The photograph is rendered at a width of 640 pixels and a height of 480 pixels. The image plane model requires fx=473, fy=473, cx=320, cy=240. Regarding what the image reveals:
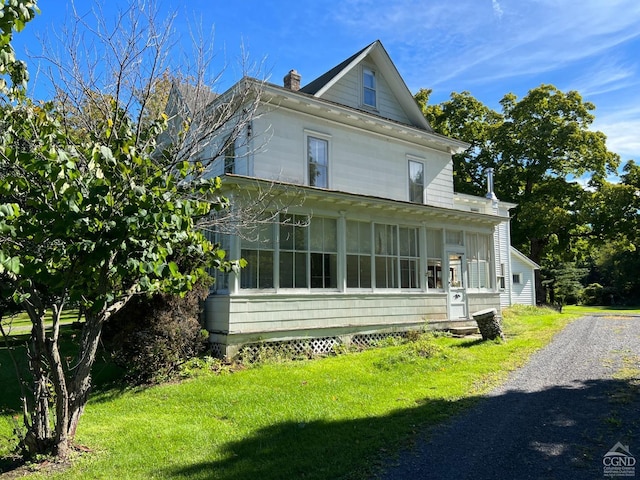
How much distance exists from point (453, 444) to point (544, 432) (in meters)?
1.21

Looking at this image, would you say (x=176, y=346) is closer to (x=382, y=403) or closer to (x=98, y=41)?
(x=382, y=403)

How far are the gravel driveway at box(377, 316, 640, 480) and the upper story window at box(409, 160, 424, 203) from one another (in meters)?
8.24

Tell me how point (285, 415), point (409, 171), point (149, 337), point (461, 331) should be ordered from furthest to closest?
point (409, 171) → point (461, 331) → point (149, 337) → point (285, 415)

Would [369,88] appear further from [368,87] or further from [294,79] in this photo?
[294,79]

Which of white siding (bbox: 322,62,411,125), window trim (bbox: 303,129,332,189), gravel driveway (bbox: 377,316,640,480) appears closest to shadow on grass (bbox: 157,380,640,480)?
gravel driveway (bbox: 377,316,640,480)

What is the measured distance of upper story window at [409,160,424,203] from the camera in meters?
16.5

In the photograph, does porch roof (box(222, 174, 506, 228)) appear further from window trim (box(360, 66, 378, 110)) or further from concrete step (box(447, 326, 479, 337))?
window trim (box(360, 66, 378, 110))

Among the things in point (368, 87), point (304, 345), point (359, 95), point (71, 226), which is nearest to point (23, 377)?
point (71, 226)

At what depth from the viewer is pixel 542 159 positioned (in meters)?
32.8

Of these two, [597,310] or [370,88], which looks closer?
[370,88]

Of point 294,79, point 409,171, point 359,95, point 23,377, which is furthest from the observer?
point 409,171

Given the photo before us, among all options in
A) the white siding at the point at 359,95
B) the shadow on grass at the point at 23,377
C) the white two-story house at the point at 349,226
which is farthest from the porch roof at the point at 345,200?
the shadow on grass at the point at 23,377

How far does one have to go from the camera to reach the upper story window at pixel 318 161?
13938 millimetres

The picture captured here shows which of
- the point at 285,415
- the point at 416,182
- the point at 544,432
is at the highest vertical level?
the point at 416,182
